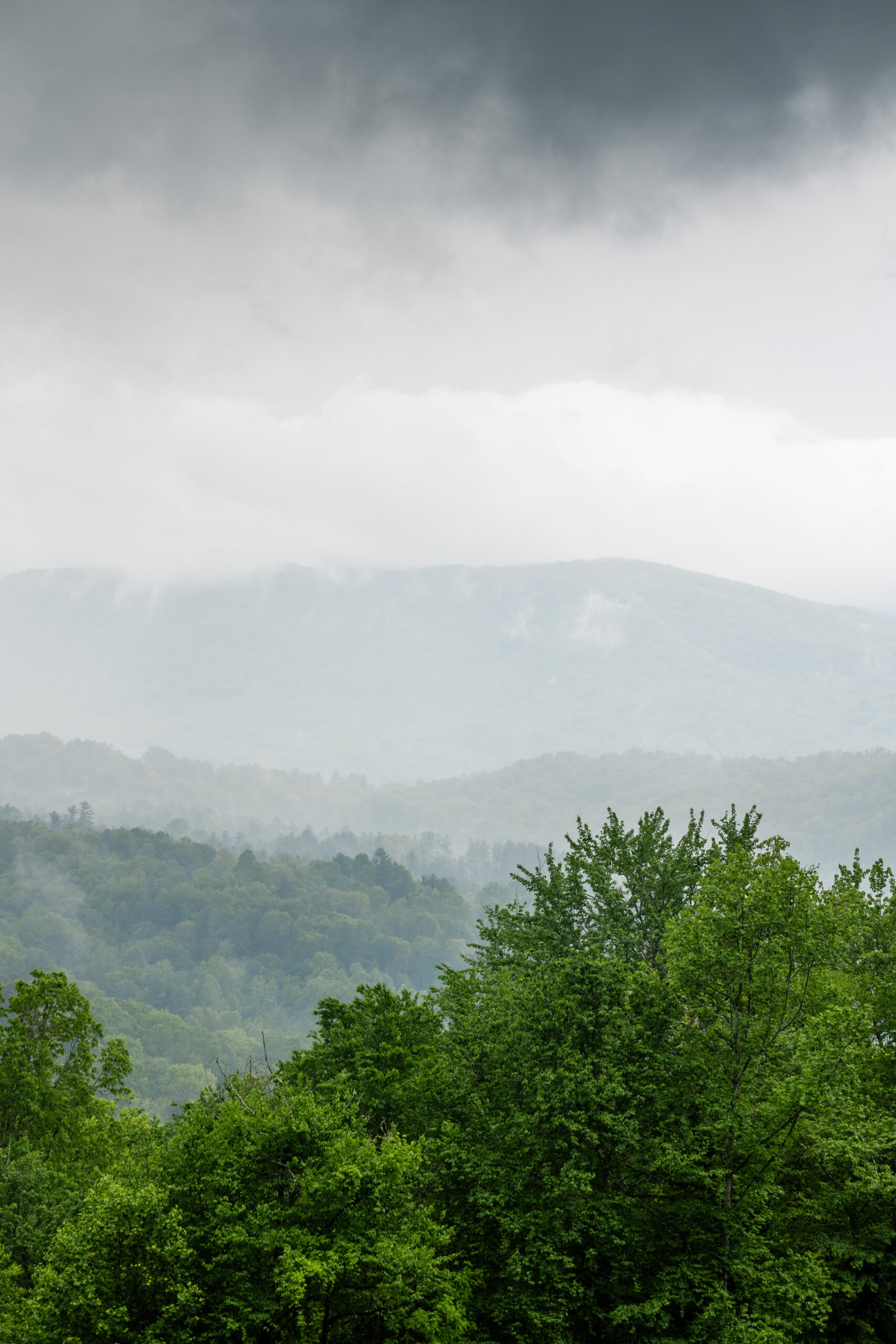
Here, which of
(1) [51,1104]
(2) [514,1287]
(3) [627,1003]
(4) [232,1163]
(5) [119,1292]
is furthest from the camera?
(1) [51,1104]

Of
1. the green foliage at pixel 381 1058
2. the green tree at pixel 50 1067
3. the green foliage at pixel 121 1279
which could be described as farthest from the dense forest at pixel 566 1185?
the green tree at pixel 50 1067

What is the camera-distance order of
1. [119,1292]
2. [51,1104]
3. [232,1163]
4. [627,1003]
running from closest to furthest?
[119,1292], [232,1163], [627,1003], [51,1104]

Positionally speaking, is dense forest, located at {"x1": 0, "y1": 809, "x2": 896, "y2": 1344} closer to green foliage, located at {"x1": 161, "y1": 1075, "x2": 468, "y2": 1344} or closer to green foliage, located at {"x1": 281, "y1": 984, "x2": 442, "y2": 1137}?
green foliage, located at {"x1": 161, "y1": 1075, "x2": 468, "y2": 1344}

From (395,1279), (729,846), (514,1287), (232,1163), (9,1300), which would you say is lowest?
(9,1300)

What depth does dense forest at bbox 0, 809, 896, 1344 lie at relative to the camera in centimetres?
2083

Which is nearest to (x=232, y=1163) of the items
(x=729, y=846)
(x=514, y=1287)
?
(x=514, y=1287)

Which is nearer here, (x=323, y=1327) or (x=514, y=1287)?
(x=323, y=1327)

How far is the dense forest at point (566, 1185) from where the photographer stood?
2083 cm

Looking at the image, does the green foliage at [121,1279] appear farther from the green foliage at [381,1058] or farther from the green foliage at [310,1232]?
the green foliage at [381,1058]

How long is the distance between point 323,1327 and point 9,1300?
10635 millimetres

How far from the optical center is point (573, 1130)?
24.5 meters

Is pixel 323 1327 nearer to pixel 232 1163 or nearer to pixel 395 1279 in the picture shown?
pixel 395 1279

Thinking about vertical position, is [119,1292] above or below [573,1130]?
below

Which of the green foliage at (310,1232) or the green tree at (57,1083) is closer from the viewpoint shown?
the green foliage at (310,1232)
